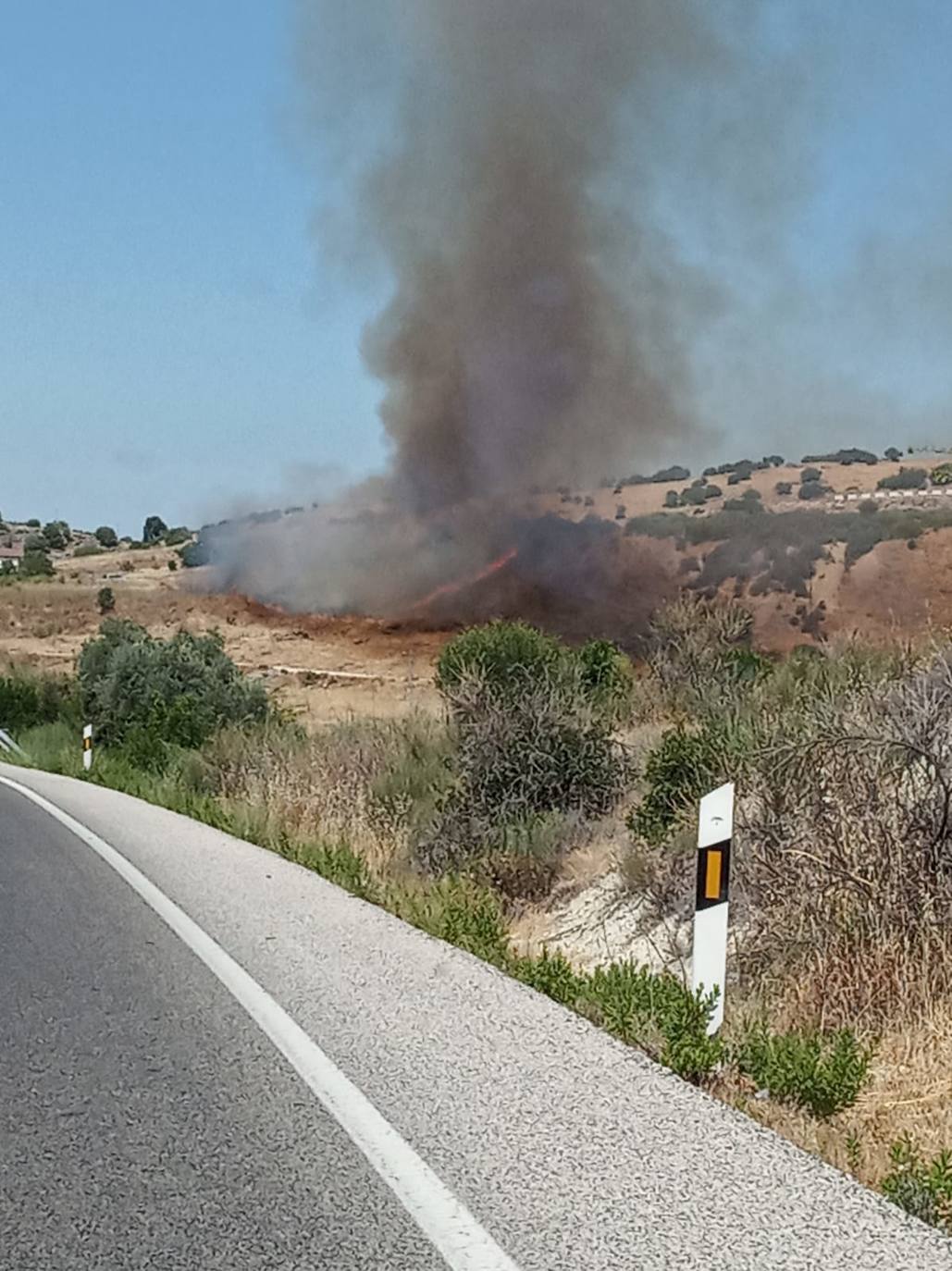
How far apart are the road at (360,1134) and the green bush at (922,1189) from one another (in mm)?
127

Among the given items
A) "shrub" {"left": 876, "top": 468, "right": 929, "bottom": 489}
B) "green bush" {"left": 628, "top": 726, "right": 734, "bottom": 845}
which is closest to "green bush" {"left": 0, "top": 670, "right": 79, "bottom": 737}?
"green bush" {"left": 628, "top": 726, "right": 734, "bottom": 845}

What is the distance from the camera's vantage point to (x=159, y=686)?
97.8 feet

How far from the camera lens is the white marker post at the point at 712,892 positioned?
6.49 meters

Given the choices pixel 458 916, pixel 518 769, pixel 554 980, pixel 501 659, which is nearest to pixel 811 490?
pixel 501 659

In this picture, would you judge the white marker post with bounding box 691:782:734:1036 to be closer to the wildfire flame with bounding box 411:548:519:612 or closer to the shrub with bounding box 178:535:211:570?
the wildfire flame with bounding box 411:548:519:612

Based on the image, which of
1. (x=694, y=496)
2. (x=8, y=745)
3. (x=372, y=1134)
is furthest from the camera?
(x=694, y=496)

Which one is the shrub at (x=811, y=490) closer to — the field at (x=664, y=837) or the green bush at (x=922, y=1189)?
the field at (x=664, y=837)

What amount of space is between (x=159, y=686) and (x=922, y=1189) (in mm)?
26377

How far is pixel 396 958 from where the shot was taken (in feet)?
26.4

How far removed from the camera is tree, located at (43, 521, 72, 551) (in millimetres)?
128850

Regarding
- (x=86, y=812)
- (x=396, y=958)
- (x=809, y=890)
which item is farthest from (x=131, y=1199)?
(x=86, y=812)

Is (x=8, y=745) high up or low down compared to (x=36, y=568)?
down

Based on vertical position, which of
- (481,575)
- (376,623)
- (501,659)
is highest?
(481,575)

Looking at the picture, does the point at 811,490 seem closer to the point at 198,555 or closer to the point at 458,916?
the point at 198,555
